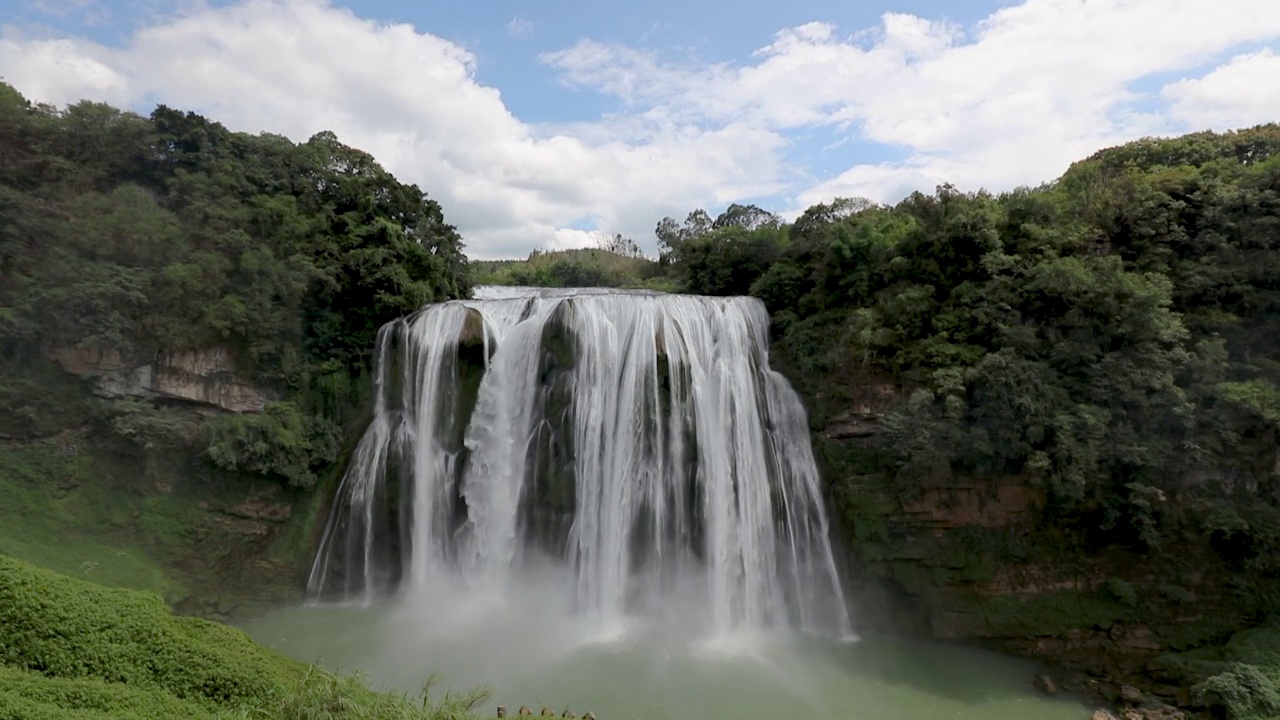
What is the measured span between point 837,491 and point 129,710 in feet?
38.7

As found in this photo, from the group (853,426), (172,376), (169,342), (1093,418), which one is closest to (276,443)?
(172,376)

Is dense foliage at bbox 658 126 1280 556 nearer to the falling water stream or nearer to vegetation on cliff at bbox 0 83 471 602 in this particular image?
the falling water stream

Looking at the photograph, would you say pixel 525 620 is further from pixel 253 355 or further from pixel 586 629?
pixel 253 355

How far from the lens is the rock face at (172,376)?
13.3 meters

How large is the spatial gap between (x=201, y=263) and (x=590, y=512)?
33.9 ft

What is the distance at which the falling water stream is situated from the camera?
1187cm

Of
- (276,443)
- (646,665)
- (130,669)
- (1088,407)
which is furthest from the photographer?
(276,443)

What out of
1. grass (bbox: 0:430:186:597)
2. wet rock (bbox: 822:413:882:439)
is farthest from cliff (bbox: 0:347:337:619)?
wet rock (bbox: 822:413:882:439)

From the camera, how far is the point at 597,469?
45.0 ft

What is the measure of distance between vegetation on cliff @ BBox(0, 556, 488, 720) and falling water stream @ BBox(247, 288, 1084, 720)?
4.87 meters

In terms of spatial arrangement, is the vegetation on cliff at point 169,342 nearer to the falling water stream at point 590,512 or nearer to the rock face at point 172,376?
the rock face at point 172,376

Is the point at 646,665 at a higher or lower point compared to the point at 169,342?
lower

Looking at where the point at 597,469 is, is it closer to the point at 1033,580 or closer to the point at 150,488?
the point at 1033,580

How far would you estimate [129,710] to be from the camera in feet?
18.4
